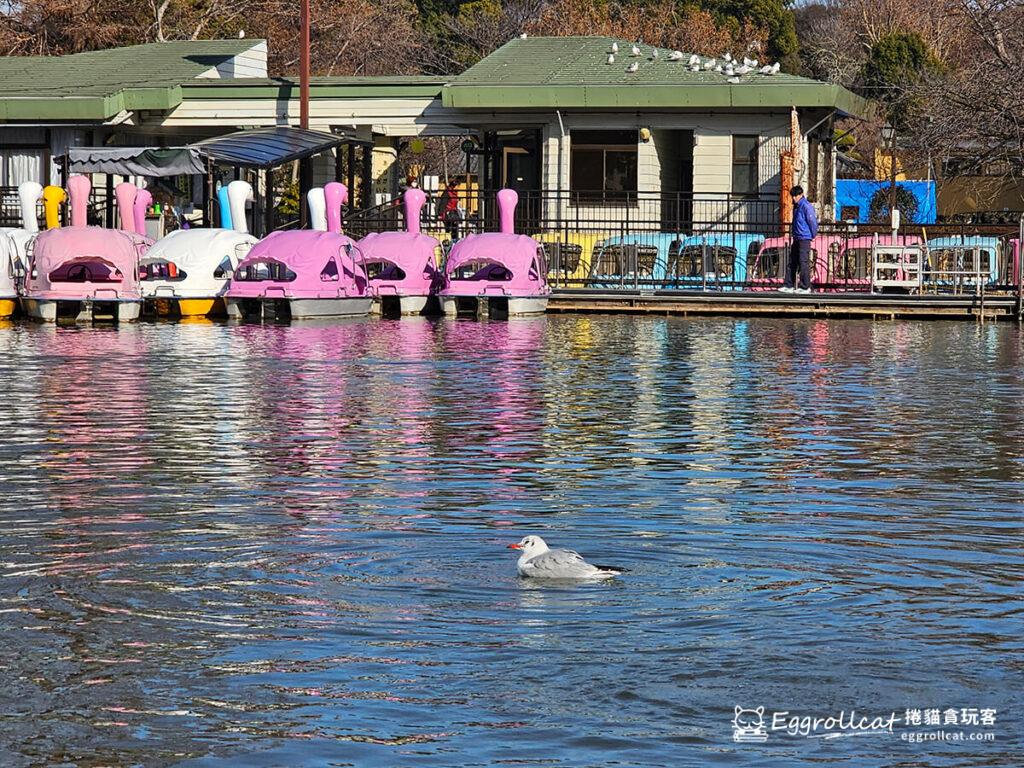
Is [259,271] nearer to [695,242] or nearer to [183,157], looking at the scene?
[183,157]

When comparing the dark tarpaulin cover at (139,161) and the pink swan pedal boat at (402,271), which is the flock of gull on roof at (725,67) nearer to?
the pink swan pedal boat at (402,271)

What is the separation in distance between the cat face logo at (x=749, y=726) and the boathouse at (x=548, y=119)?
31.6 meters

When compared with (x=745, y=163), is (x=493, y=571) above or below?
below

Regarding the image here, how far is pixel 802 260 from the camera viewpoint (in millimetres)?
37344

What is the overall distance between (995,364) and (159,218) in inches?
1039

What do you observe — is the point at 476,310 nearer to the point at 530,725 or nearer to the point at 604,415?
the point at 604,415

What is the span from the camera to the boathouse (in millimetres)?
43125

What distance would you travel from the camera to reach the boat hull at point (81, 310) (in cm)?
3338

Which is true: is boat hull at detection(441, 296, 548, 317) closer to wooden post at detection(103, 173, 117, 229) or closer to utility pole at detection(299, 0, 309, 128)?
utility pole at detection(299, 0, 309, 128)

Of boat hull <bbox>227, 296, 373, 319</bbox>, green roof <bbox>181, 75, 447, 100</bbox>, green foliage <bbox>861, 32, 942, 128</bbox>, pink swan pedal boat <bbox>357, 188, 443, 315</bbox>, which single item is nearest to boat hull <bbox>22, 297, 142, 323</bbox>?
boat hull <bbox>227, 296, 373, 319</bbox>

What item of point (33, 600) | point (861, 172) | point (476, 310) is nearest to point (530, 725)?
point (33, 600)

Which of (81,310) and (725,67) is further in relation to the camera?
(725,67)

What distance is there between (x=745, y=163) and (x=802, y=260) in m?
6.89

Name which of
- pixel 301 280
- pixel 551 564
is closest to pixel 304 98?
pixel 301 280
